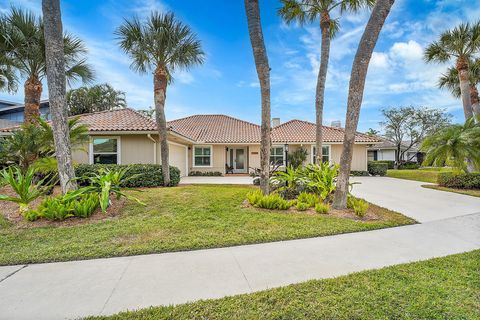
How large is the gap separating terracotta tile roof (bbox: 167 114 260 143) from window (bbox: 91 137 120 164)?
6516 mm

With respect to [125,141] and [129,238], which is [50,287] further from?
[125,141]

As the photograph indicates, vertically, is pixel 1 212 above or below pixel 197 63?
below

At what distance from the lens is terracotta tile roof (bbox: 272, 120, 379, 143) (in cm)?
1928

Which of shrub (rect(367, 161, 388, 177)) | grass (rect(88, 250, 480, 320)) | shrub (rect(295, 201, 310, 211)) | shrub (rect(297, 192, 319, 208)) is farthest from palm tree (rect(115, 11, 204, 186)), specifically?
shrub (rect(367, 161, 388, 177))

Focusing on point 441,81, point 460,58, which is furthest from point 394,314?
point 441,81

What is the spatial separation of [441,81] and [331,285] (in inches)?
816

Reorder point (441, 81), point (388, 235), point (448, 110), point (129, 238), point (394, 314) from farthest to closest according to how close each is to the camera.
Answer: point (448, 110), point (441, 81), point (388, 235), point (129, 238), point (394, 314)

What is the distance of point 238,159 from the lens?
69.8ft

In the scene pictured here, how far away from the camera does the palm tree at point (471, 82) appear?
14.5m

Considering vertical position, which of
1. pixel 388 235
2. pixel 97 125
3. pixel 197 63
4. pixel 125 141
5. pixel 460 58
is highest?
pixel 460 58

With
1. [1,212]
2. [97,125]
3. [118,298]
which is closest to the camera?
[118,298]

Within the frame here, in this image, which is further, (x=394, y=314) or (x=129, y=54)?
(x=129, y=54)

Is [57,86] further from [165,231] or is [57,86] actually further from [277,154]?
[277,154]

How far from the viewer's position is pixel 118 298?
2619 millimetres
